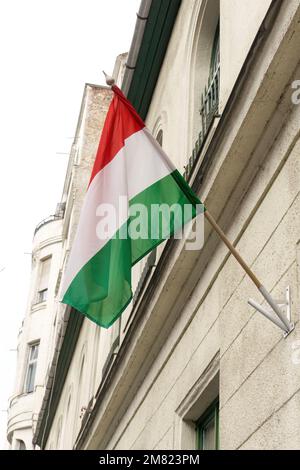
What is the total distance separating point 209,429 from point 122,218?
2728mm

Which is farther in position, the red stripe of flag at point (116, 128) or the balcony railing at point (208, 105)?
the balcony railing at point (208, 105)

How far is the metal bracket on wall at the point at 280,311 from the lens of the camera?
19.7 ft

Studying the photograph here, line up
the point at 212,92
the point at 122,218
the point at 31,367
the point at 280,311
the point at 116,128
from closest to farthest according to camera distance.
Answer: the point at 280,311, the point at 122,218, the point at 116,128, the point at 212,92, the point at 31,367

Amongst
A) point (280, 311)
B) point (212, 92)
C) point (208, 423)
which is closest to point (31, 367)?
→ point (212, 92)

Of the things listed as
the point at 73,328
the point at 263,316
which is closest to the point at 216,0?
the point at 263,316

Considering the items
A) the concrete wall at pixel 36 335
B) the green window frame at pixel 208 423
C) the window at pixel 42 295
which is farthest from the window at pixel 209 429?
the window at pixel 42 295

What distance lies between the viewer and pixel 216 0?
10.4 meters

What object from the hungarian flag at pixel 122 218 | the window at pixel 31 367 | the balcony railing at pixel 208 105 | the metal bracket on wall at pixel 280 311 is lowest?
the metal bracket on wall at pixel 280 311

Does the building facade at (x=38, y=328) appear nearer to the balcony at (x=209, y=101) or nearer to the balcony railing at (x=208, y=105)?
the balcony at (x=209, y=101)

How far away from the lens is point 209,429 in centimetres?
877

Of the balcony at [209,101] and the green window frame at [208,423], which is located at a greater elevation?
the balcony at [209,101]

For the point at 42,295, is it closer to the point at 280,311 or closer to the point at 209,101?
the point at 209,101

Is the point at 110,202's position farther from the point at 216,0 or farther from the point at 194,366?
the point at 216,0

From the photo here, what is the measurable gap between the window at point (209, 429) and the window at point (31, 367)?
2648cm
